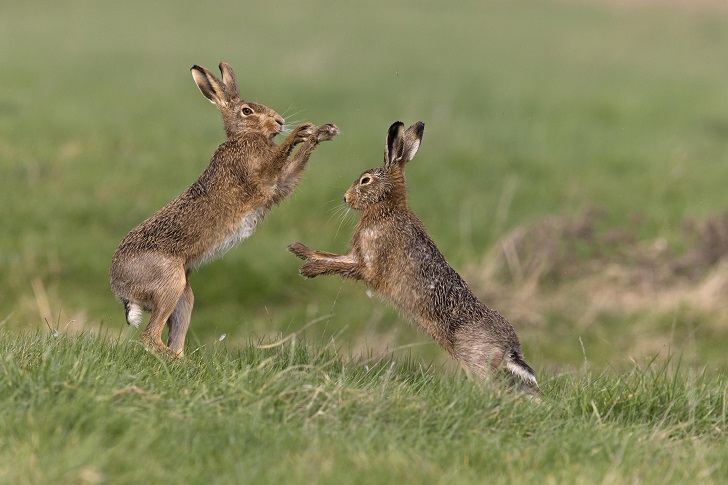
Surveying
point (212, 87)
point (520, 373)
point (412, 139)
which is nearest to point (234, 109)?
point (212, 87)

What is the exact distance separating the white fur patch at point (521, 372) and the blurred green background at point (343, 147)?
186 centimetres

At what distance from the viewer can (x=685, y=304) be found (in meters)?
12.9

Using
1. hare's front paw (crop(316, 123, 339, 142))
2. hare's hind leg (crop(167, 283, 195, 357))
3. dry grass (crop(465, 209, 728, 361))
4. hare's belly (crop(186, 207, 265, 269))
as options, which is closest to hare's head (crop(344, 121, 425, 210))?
hare's front paw (crop(316, 123, 339, 142))

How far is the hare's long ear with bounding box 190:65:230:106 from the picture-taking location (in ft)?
25.3

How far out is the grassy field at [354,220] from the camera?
5273mm

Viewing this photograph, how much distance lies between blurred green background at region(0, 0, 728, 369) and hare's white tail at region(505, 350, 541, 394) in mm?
1815

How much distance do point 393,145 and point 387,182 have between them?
0.27 m

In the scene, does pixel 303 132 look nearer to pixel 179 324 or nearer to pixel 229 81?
pixel 229 81

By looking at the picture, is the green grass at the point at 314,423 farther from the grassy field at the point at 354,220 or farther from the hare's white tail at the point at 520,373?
the hare's white tail at the point at 520,373

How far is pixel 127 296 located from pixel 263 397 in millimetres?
1800

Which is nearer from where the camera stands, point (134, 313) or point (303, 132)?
point (134, 313)

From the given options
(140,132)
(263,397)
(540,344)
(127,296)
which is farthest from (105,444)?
(140,132)

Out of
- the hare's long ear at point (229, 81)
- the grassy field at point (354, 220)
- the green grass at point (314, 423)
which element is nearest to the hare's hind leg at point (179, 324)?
the grassy field at point (354, 220)

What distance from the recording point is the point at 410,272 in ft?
23.2
